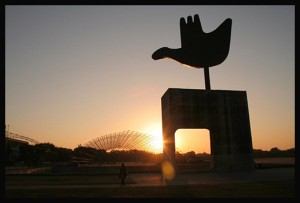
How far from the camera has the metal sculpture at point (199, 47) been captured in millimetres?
26875

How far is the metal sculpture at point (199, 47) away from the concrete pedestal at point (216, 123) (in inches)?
72.9

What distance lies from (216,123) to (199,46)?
7807 mm

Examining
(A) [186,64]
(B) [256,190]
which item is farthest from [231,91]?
(B) [256,190]

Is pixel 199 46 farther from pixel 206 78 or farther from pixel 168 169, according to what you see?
pixel 168 169

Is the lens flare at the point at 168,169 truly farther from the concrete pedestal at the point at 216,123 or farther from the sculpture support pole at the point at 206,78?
the sculpture support pole at the point at 206,78

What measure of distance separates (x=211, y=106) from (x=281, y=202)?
15.9m

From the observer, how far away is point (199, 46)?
88.8 feet

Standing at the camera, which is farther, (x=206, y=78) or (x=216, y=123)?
(x=206, y=78)

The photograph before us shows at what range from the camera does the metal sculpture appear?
26.9 metres

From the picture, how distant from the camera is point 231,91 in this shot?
27.9 metres

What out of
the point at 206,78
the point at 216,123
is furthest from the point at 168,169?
the point at 206,78

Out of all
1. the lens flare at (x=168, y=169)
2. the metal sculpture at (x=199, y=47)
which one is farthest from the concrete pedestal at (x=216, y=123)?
the metal sculpture at (x=199, y=47)

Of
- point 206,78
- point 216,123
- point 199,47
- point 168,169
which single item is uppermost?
point 199,47

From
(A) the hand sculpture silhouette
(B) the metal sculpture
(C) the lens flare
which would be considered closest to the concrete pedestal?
(C) the lens flare
